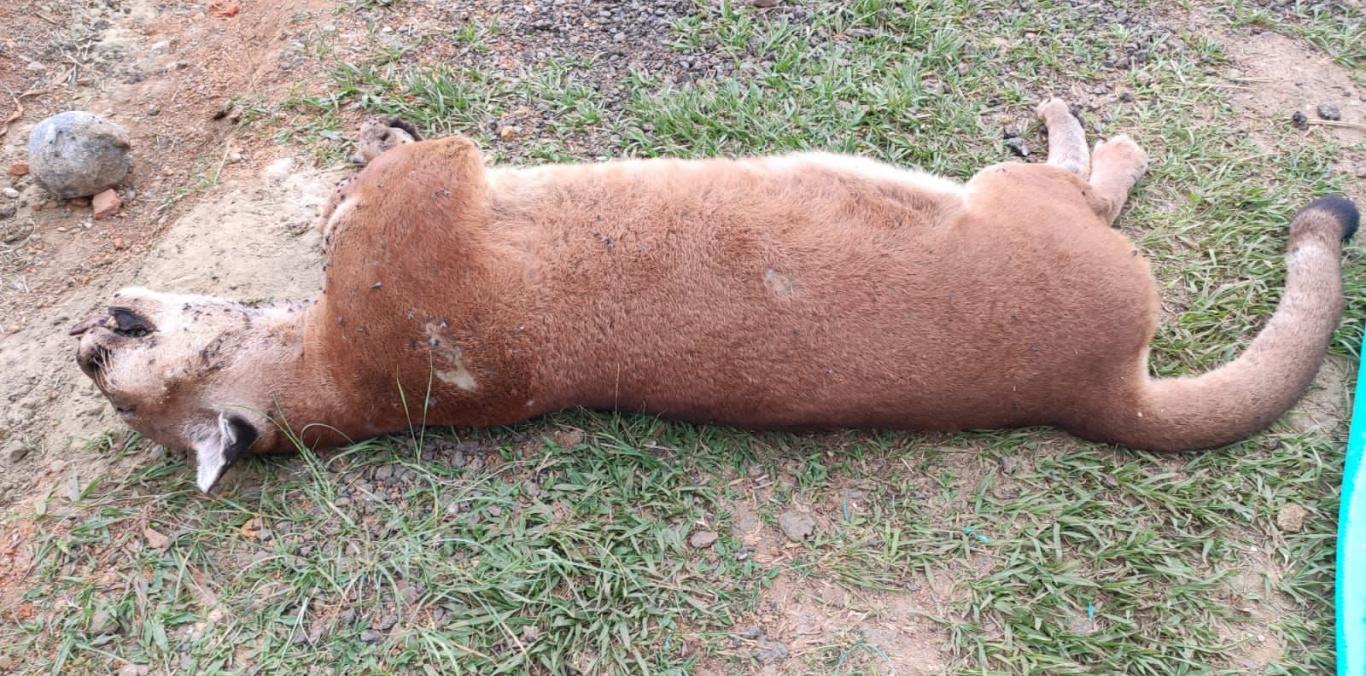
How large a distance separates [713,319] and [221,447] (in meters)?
2.25

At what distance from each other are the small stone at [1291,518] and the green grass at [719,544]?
35 millimetres

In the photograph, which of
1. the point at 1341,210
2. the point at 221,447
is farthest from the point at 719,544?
the point at 1341,210

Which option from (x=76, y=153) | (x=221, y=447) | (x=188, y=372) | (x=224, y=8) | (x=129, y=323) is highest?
(x=224, y=8)

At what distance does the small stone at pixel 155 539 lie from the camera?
381 centimetres

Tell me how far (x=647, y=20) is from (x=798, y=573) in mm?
3909

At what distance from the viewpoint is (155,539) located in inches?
151

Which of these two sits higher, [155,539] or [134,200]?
[134,200]

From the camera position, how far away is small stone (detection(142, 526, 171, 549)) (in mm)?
3811

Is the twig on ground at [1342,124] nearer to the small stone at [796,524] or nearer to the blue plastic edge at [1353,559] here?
the blue plastic edge at [1353,559]

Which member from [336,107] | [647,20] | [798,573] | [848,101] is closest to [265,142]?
[336,107]

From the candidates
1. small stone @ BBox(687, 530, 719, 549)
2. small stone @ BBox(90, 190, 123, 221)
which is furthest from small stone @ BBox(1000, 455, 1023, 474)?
small stone @ BBox(90, 190, 123, 221)

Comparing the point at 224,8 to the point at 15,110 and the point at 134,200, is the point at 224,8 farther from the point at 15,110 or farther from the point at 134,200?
the point at 134,200

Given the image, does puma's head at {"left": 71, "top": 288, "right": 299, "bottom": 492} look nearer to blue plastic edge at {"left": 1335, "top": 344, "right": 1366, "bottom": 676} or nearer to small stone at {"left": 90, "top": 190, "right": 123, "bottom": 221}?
small stone at {"left": 90, "top": 190, "right": 123, "bottom": 221}

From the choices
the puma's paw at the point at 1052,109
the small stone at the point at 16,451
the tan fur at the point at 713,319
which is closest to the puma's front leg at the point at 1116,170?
the puma's paw at the point at 1052,109
